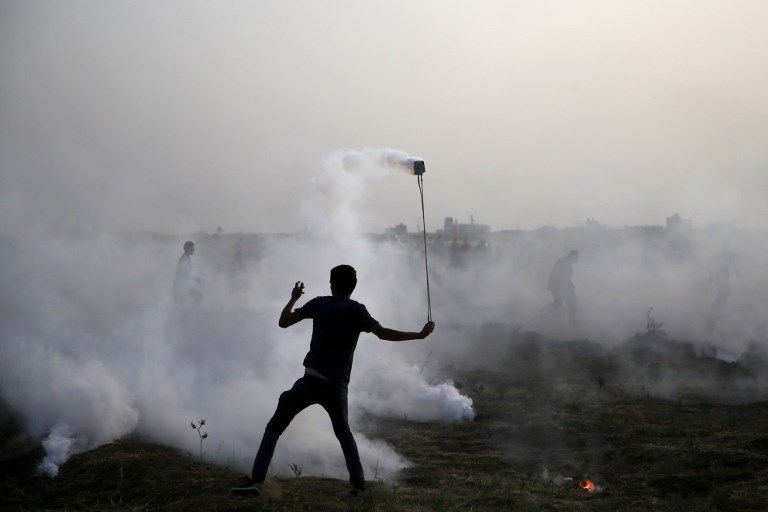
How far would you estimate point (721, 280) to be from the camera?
1537 cm


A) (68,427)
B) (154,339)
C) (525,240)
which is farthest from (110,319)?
(525,240)

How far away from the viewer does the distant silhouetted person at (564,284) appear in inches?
Answer: 626

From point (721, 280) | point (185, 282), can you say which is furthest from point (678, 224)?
point (185, 282)

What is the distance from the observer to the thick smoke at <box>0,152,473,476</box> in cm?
730

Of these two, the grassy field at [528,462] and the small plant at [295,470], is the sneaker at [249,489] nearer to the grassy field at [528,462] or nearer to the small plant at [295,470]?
the grassy field at [528,462]

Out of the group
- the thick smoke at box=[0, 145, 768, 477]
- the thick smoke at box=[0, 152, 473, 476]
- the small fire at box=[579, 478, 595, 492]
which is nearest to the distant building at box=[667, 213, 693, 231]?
the thick smoke at box=[0, 145, 768, 477]

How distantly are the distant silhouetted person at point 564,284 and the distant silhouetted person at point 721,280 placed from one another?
2.69m

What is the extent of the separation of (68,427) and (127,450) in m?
0.66

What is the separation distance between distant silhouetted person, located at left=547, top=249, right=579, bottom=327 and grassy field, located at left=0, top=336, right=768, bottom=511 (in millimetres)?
4273

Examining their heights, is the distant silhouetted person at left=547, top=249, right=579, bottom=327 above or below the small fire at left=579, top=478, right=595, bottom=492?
above

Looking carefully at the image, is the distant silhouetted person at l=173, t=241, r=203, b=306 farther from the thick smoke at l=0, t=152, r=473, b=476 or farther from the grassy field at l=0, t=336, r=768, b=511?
the grassy field at l=0, t=336, r=768, b=511

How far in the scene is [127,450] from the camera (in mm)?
6805

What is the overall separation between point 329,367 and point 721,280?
12.4m

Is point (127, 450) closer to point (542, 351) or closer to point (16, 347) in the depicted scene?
point (16, 347)
